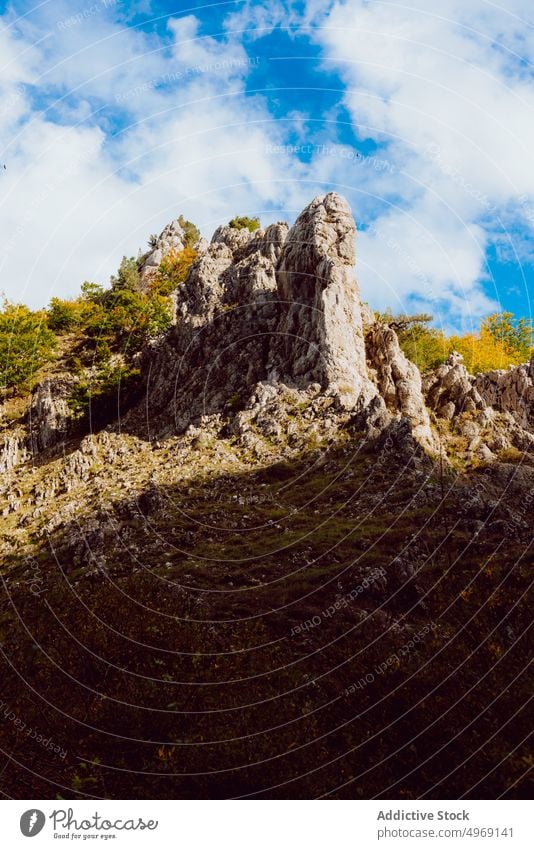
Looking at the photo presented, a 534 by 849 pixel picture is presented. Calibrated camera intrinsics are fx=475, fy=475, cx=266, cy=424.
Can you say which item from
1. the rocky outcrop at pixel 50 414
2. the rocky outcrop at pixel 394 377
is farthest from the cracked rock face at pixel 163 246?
the rocky outcrop at pixel 394 377

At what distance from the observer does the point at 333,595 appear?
20500 mm

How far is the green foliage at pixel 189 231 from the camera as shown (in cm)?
10744

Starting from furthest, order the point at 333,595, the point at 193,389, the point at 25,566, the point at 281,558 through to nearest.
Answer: the point at 193,389
the point at 25,566
the point at 281,558
the point at 333,595

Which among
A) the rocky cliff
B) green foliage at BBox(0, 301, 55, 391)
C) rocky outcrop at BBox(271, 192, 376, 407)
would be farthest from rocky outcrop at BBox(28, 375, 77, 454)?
rocky outcrop at BBox(271, 192, 376, 407)

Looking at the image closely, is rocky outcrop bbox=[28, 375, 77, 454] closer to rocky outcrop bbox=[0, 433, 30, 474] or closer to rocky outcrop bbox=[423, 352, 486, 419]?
rocky outcrop bbox=[0, 433, 30, 474]

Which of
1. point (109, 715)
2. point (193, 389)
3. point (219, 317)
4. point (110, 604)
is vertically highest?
point (219, 317)

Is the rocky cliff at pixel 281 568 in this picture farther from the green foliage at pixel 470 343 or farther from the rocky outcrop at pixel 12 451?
the green foliage at pixel 470 343

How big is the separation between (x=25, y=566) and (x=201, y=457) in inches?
597
